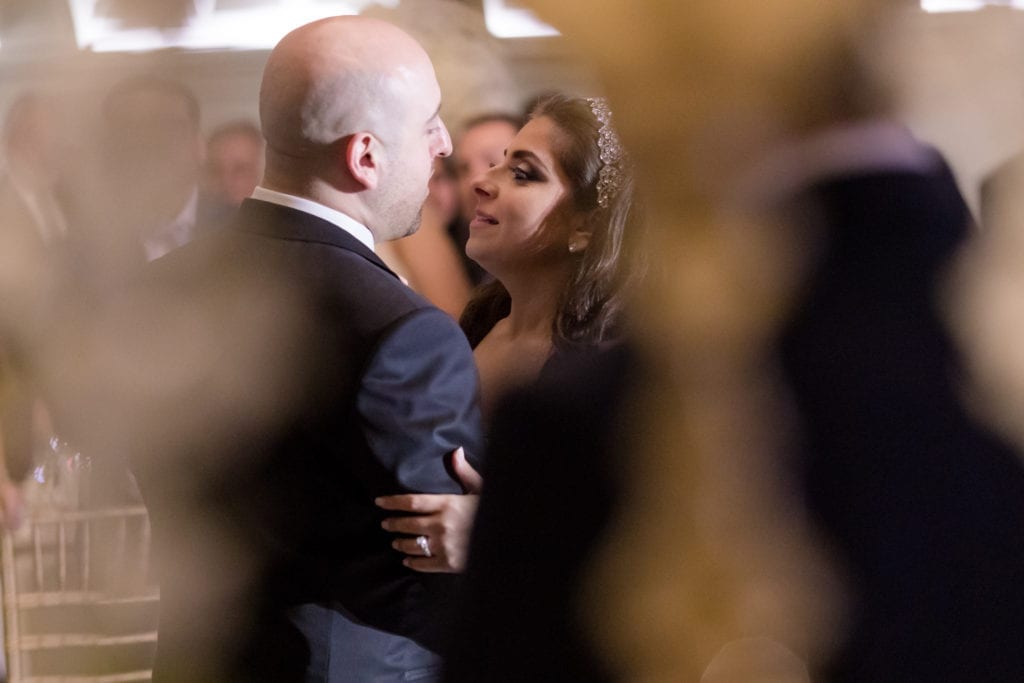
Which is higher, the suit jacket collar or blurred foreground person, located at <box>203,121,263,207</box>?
blurred foreground person, located at <box>203,121,263,207</box>

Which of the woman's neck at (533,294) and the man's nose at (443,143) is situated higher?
the man's nose at (443,143)

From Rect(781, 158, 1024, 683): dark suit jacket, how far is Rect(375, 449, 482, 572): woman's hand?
231 millimetres

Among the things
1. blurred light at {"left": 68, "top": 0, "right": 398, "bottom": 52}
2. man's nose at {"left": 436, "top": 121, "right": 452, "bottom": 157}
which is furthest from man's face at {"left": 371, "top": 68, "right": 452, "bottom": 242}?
blurred light at {"left": 68, "top": 0, "right": 398, "bottom": 52}

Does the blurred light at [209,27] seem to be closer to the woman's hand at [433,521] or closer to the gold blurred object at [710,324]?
the gold blurred object at [710,324]

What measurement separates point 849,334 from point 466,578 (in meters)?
0.05

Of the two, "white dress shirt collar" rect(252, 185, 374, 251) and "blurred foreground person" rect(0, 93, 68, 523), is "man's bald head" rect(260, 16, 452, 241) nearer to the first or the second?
"white dress shirt collar" rect(252, 185, 374, 251)

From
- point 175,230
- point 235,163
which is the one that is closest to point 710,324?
point 175,230

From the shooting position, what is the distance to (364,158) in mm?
381

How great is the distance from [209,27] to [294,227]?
0.71ft

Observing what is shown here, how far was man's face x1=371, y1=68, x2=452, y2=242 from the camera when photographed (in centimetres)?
38

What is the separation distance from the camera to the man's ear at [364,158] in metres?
0.38

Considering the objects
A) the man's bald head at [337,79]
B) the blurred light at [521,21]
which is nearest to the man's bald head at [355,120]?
the man's bald head at [337,79]

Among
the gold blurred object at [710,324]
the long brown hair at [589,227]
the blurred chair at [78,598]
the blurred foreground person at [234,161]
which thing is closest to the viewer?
the gold blurred object at [710,324]

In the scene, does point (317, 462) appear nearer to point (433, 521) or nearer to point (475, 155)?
point (433, 521)
